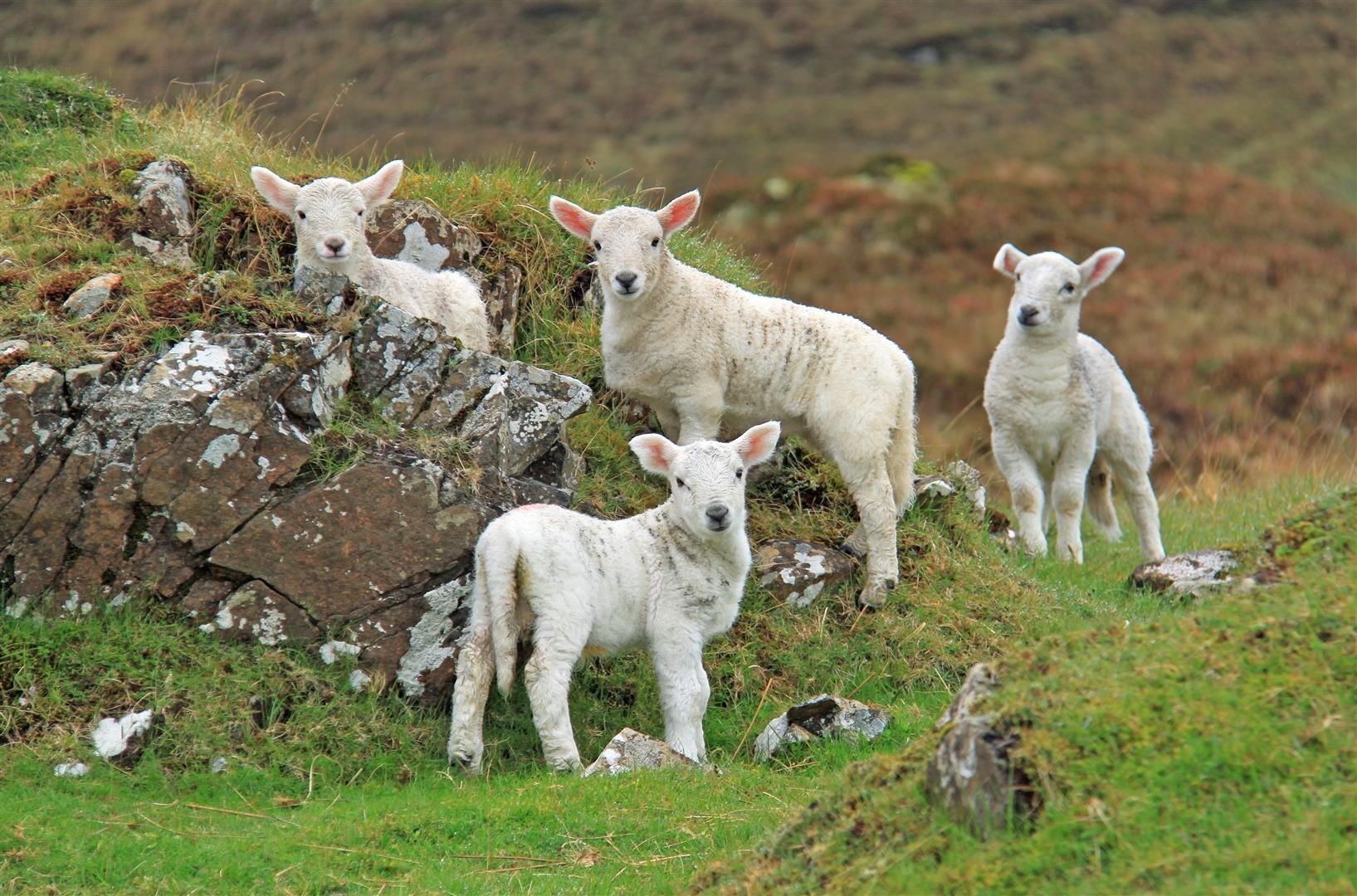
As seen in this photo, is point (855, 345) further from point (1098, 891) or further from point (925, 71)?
point (925, 71)

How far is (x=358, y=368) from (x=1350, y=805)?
647cm

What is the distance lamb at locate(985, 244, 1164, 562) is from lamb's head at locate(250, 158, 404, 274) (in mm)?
5261

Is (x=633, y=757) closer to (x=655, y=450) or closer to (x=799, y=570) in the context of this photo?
(x=655, y=450)

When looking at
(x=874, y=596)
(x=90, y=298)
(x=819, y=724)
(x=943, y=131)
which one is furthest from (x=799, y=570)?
(x=943, y=131)

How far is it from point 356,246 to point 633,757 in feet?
14.0

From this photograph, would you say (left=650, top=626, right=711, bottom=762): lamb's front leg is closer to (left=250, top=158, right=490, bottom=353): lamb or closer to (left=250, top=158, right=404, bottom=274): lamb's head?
(left=250, top=158, right=490, bottom=353): lamb

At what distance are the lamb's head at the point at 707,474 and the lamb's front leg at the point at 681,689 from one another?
666mm

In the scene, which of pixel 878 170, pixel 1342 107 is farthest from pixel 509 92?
pixel 1342 107

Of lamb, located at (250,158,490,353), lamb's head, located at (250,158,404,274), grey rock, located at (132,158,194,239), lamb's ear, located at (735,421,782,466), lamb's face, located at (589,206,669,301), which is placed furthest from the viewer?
grey rock, located at (132,158,194,239)

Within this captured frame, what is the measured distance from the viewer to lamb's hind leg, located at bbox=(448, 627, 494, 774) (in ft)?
25.7

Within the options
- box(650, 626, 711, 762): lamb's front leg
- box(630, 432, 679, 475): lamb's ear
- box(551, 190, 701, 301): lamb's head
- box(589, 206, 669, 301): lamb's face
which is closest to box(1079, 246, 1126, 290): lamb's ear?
box(551, 190, 701, 301): lamb's head

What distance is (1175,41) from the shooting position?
5522 centimetres

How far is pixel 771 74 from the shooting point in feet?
189

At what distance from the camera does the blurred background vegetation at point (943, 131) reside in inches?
1222
